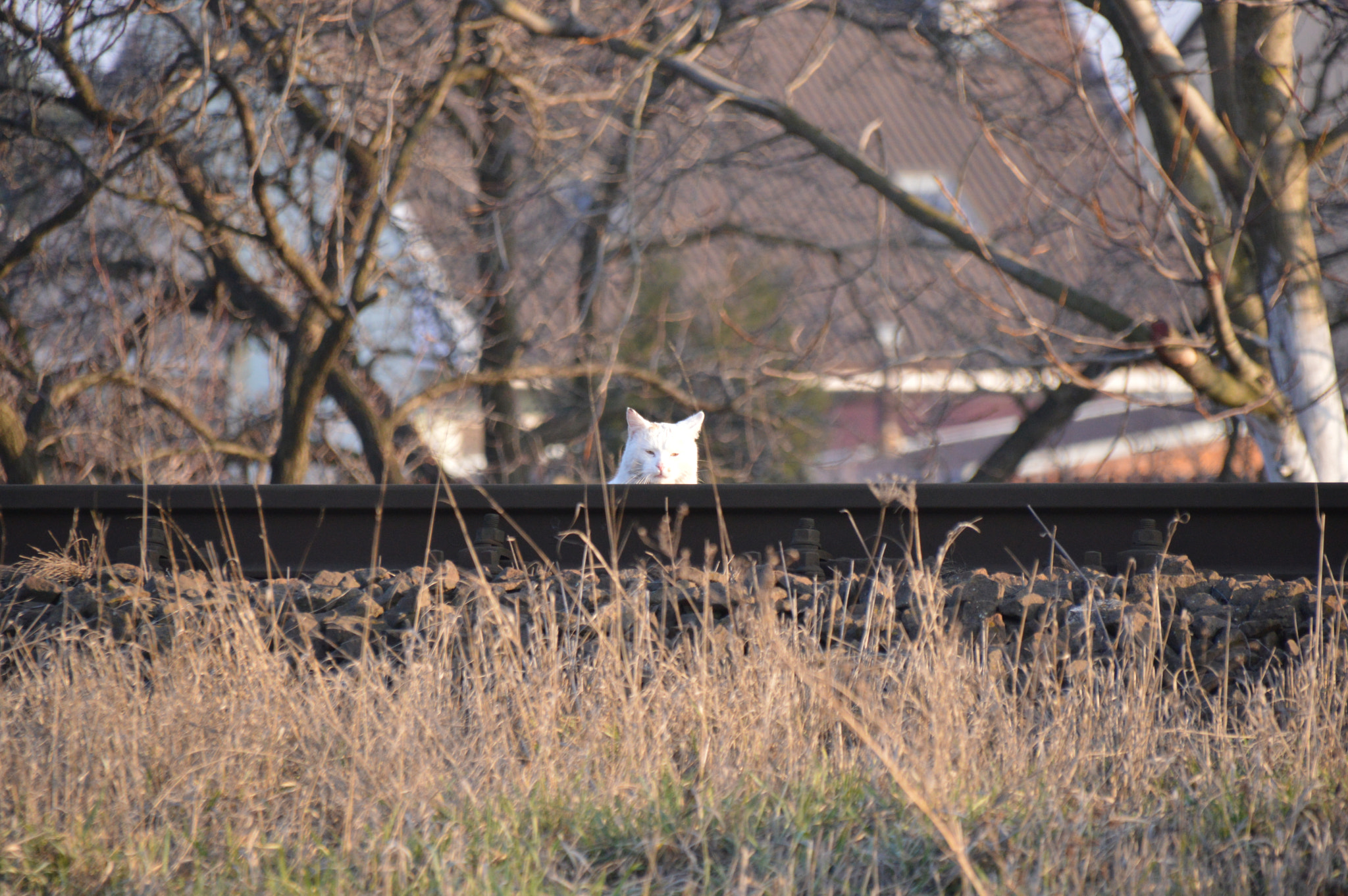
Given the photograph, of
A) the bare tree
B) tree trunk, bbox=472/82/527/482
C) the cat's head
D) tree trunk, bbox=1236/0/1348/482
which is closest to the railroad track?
the cat's head

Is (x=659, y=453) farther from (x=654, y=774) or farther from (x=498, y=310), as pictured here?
(x=498, y=310)

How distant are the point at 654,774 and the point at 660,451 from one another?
246 centimetres

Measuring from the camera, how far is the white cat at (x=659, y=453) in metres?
5.09

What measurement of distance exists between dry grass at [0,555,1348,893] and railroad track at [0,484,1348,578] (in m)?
0.85

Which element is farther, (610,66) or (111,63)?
(610,66)

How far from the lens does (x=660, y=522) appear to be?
4477mm

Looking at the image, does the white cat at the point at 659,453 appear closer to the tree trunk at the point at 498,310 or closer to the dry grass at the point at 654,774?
the dry grass at the point at 654,774

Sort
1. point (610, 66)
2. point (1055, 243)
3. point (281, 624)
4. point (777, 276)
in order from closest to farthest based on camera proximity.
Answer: point (281, 624) < point (610, 66) < point (1055, 243) < point (777, 276)

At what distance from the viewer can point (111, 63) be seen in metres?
8.85

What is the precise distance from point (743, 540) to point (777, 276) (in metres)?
8.83

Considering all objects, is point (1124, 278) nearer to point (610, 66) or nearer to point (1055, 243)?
point (1055, 243)

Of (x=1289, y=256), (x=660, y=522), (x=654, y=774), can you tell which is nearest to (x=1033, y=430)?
(x=1289, y=256)

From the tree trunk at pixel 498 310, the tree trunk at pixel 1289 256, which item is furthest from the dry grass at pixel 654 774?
the tree trunk at pixel 498 310

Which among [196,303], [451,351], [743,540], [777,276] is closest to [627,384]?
[451,351]
